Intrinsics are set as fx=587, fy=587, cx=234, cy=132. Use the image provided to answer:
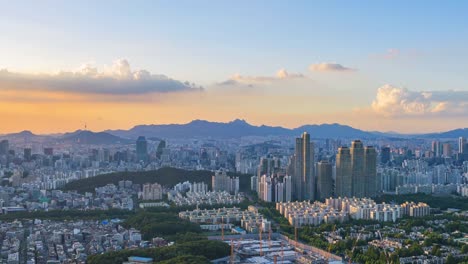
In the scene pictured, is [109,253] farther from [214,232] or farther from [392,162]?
[392,162]

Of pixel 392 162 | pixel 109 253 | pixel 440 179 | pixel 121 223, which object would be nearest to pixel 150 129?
pixel 392 162

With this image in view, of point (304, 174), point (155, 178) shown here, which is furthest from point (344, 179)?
point (155, 178)

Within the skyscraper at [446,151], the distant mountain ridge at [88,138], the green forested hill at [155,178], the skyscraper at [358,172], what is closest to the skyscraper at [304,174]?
the skyscraper at [358,172]

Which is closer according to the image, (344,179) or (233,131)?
(344,179)

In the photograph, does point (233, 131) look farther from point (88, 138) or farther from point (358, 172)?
point (358, 172)

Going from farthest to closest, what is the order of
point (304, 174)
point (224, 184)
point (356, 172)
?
point (224, 184) < point (356, 172) < point (304, 174)

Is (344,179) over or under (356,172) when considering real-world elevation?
under

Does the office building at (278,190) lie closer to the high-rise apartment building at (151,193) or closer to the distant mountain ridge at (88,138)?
the high-rise apartment building at (151,193)
